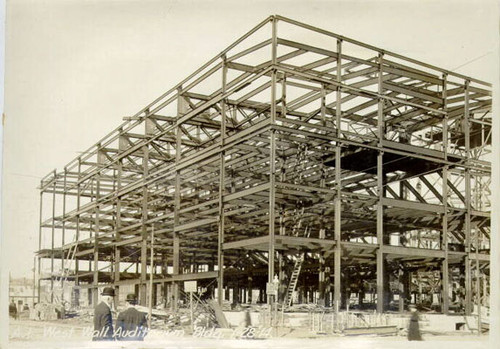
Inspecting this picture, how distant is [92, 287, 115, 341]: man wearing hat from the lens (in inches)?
508

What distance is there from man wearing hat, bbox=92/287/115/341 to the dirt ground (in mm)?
223

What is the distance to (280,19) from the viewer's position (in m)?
26.2

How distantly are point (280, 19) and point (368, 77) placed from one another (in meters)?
10.4

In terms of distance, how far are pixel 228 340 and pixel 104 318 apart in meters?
8.05

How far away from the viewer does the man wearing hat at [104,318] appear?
12891 millimetres

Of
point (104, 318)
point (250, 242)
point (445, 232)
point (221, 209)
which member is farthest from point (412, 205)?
point (104, 318)

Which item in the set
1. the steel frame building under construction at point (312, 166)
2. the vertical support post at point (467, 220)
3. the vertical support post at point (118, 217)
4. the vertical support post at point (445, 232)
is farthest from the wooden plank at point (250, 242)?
the vertical support post at point (118, 217)

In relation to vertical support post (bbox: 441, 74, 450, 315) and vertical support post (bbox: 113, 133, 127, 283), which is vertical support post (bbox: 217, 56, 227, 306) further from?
vertical support post (bbox: 113, 133, 127, 283)

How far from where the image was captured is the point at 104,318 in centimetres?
1297

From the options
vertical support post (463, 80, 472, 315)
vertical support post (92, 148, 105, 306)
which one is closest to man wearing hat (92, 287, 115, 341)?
vertical support post (463, 80, 472, 315)

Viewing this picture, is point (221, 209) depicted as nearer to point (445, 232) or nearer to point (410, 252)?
point (410, 252)

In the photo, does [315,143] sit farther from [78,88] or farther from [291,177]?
[78,88]

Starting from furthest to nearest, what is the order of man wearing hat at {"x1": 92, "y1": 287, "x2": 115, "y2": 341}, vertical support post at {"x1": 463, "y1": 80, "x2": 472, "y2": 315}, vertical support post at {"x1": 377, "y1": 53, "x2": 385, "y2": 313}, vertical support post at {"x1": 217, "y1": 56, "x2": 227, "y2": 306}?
vertical support post at {"x1": 463, "y1": 80, "x2": 472, "y2": 315}
vertical support post at {"x1": 377, "y1": 53, "x2": 385, "y2": 313}
vertical support post at {"x1": 217, "y1": 56, "x2": 227, "y2": 306}
man wearing hat at {"x1": 92, "y1": 287, "x2": 115, "y2": 341}

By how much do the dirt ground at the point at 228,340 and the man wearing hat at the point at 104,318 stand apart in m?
0.22
